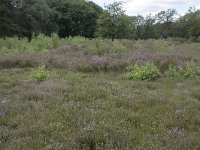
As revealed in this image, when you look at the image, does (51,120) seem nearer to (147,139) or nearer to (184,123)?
(147,139)

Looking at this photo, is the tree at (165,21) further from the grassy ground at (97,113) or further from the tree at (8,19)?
the grassy ground at (97,113)

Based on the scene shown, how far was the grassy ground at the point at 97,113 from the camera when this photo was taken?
6895mm

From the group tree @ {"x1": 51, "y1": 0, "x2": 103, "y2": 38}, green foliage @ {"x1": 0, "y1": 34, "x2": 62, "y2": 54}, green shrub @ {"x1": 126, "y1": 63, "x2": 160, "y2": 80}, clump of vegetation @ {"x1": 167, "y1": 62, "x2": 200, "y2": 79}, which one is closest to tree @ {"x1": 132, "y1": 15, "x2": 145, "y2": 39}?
tree @ {"x1": 51, "y1": 0, "x2": 103, "y2": 38}

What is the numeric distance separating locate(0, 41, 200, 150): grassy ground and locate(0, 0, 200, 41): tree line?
33.1 meters

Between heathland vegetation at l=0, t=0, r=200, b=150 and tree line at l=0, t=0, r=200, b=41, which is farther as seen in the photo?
tree line at l=0, t=0, r=200, b=41

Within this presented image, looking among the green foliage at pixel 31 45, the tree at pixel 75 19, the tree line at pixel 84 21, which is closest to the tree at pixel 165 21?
the tree line at pixel 84 21

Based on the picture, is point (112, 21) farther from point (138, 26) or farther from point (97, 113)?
point (97, 113)

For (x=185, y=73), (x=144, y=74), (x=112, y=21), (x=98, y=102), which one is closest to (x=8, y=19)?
(x=112, y=21)

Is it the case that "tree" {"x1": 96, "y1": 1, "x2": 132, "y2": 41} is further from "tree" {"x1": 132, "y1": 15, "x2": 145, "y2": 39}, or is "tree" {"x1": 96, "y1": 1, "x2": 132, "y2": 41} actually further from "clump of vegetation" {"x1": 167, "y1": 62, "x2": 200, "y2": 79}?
"clump of vegetation" {"x1": 167, "y1": 62, "x2": 200, "y2": 79}

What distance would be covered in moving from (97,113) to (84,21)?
77.3 meters

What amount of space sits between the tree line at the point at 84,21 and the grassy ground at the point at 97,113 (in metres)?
33.1

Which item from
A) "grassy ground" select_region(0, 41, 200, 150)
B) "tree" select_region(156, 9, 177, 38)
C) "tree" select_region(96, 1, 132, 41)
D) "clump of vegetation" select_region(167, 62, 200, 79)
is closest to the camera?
"grassy ground" select_region(0, 41, 200, 150)

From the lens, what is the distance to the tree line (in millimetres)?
48750

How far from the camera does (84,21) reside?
84875mm
